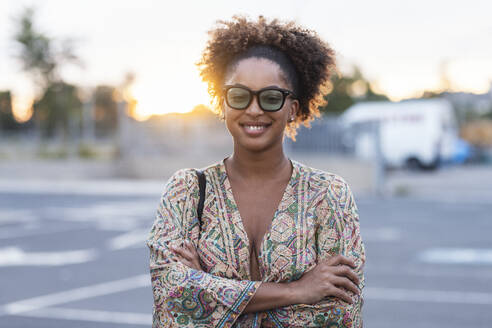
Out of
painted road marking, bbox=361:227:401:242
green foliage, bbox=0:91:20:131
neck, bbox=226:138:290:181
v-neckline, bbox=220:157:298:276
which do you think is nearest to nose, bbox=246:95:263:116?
neck, bbox=226:138:290:181

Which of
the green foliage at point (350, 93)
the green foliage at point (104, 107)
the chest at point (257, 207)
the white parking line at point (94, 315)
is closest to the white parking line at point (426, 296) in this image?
the white parking line at point (94, 315)

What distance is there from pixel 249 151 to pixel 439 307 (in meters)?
4.73

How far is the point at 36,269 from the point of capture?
8.10 m

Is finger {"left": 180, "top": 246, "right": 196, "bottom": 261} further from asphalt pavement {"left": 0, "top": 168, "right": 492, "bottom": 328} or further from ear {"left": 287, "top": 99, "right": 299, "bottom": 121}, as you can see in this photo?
asphalt pavement {"left": 0, "top": 168, "right": 492, "bottom": 328}

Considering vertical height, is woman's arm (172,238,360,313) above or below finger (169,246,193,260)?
below

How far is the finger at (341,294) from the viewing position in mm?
2143

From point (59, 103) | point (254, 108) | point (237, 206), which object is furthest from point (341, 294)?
point (59, 103)

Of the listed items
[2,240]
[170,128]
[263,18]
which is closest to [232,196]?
[263,18]

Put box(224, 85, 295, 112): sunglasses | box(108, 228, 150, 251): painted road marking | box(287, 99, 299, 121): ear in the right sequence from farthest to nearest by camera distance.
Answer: box(108, 228, 150, 251): painted road marking < box(287, 99, 299, 121): ear < box(224, 85, 295, 112): sunglasses

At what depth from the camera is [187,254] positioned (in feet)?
7.02

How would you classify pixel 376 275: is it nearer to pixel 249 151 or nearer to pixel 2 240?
pixel 249 151

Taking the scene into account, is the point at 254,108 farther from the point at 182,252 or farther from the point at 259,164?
the point at 182,252

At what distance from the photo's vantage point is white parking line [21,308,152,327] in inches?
230

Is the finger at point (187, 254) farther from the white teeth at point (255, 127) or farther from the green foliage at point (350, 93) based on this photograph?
the green foliage at point (350, 93)
